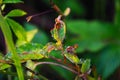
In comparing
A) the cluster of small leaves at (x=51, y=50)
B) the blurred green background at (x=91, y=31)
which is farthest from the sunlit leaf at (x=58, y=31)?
the blurred green background at (x=91, y=31)

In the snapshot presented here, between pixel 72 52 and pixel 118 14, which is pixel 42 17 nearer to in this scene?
pixel 118 14

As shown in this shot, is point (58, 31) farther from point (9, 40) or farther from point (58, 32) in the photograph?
point (9, 40)

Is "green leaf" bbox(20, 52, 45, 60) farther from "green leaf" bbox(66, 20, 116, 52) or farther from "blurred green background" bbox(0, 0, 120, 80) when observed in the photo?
"green leaf" bbox(66, 20, 116, 52)

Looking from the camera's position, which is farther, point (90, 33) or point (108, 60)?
point (90, 33)

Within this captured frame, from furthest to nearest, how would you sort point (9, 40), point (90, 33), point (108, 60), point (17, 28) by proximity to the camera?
1. point (90, 33)
2. point (108, 60)
3. point (17, 28)
4. point (9, 40)

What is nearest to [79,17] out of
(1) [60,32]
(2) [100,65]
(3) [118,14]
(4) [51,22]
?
(4) [51,22]

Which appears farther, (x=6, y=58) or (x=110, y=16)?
(x=110, y=16)

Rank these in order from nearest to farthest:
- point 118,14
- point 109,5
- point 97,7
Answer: point 118,14 → point 97,7 → point 109,5

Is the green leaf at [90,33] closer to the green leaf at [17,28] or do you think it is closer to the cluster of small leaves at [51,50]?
the green leaf at [17,28]

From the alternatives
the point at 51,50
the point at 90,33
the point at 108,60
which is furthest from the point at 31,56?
the point at 90,33
